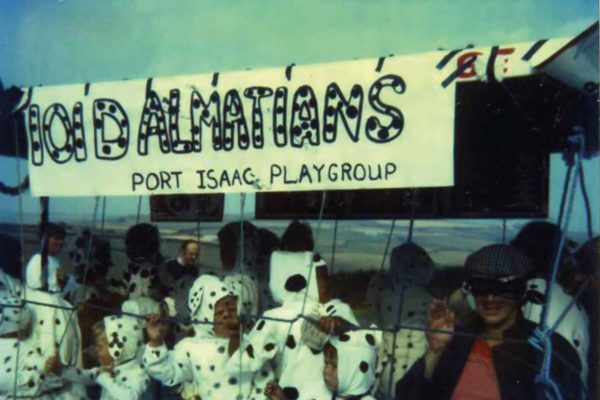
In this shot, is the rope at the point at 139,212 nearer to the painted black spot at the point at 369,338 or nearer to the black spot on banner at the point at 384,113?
the painted black spot at the point at 369,338

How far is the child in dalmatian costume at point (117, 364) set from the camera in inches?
196

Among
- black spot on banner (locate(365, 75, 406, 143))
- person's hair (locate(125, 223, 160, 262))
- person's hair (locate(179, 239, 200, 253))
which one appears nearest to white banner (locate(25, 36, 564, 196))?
black spot on banner (locate(365, 75, 406, 143))

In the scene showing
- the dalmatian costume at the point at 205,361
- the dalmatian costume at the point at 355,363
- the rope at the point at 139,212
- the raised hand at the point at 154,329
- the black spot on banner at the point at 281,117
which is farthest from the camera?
the rope at the point at 139,212

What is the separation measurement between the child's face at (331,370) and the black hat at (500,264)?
29.0 inches

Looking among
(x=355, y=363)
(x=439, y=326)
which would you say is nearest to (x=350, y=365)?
(x=355, y=363)

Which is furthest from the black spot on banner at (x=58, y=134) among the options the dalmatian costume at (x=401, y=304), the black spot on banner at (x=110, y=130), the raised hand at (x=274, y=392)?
the dalmatian costume at (x=401, y=304)

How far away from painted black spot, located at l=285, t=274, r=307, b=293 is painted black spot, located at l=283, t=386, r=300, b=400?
0.43 metres

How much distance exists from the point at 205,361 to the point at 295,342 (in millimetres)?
477

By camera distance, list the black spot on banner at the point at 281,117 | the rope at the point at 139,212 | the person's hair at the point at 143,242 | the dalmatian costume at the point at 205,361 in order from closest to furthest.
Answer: the black spot on banner at the point at 281,117 → the dalmatian costume at the point at 205,361 → the rope at the point at 139,212 → the person's hair at the point at 143,242

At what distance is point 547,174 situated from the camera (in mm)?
4613

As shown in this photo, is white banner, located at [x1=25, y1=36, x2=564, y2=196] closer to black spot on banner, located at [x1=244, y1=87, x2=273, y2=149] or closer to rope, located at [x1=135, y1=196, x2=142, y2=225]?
black spot on banner, located at [x1=244, y1=87, x2=273, y2=149]

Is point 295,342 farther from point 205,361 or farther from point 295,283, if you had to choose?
point 205,361

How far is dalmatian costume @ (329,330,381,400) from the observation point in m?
4.38

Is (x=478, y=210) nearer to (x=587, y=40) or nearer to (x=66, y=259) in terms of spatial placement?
(x=587, y=40)
